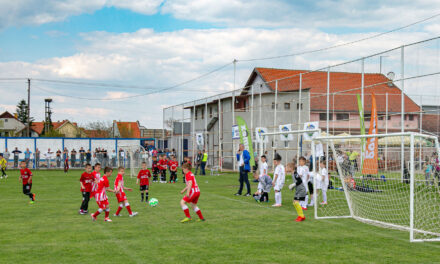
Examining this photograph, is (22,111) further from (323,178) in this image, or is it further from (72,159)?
(323,178)

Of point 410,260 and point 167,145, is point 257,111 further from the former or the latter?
point 410,260

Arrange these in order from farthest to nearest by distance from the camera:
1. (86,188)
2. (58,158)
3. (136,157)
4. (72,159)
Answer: (72,159)
(58,158)
(136,157)
(86,188)

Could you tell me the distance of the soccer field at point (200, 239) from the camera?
8062mm

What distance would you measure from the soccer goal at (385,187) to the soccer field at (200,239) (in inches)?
39.9

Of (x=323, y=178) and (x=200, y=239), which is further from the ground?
(x=323, y=178)

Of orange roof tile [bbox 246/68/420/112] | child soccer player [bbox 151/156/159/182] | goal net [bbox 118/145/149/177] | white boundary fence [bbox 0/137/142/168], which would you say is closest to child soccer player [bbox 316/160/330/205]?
orange roof tile [bbox 246/68/420/112]

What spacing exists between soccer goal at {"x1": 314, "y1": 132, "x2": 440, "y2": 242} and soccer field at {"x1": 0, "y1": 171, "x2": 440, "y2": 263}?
1.01 metres

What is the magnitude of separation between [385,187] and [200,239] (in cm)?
743

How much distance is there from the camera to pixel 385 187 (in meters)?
14.5

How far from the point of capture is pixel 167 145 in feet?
175

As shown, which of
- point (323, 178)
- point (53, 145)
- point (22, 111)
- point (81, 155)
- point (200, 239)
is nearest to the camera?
point (200, 239)

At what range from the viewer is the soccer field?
8.06m

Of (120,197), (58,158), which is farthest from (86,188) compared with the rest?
(58,158)

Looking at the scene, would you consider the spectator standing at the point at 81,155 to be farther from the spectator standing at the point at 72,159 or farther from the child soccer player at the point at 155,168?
the child soccer player at the point at 155,168
